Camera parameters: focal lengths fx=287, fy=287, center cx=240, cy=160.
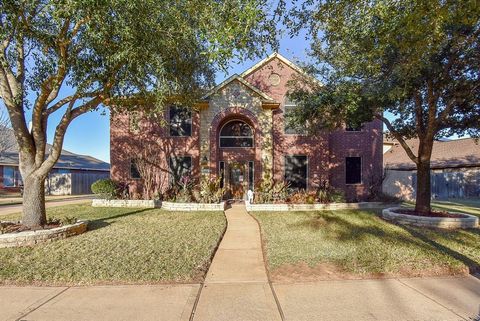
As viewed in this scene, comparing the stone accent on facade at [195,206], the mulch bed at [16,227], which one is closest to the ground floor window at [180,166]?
the stone accent on facade at [195,206]

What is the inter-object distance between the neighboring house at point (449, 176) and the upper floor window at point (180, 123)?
1266 centimetres

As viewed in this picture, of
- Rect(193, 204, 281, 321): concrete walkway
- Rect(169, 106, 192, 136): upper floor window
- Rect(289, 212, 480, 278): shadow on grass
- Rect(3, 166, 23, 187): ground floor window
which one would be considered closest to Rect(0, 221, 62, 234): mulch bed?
Rect(193, 204, 281, 321): concrete walkway

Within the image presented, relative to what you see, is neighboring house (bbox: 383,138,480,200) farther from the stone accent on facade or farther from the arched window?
the stone accent on facade

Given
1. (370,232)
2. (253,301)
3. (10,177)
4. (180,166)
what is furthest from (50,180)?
(253,301)

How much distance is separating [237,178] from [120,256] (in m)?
11.0

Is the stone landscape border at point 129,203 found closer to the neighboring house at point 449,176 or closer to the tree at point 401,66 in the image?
the tree at point 401,66

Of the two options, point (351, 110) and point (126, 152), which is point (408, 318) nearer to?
point (351, 110)

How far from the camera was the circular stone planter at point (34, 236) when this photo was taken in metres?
6.66

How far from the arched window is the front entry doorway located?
1172 millimetres

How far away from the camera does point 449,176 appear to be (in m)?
22.5

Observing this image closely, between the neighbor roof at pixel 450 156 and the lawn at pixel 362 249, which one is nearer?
the lawn at pixel 362 249

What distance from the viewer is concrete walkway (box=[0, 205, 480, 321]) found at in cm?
372

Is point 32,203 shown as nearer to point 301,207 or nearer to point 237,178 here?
point 301,207

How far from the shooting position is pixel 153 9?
6.30 meters
